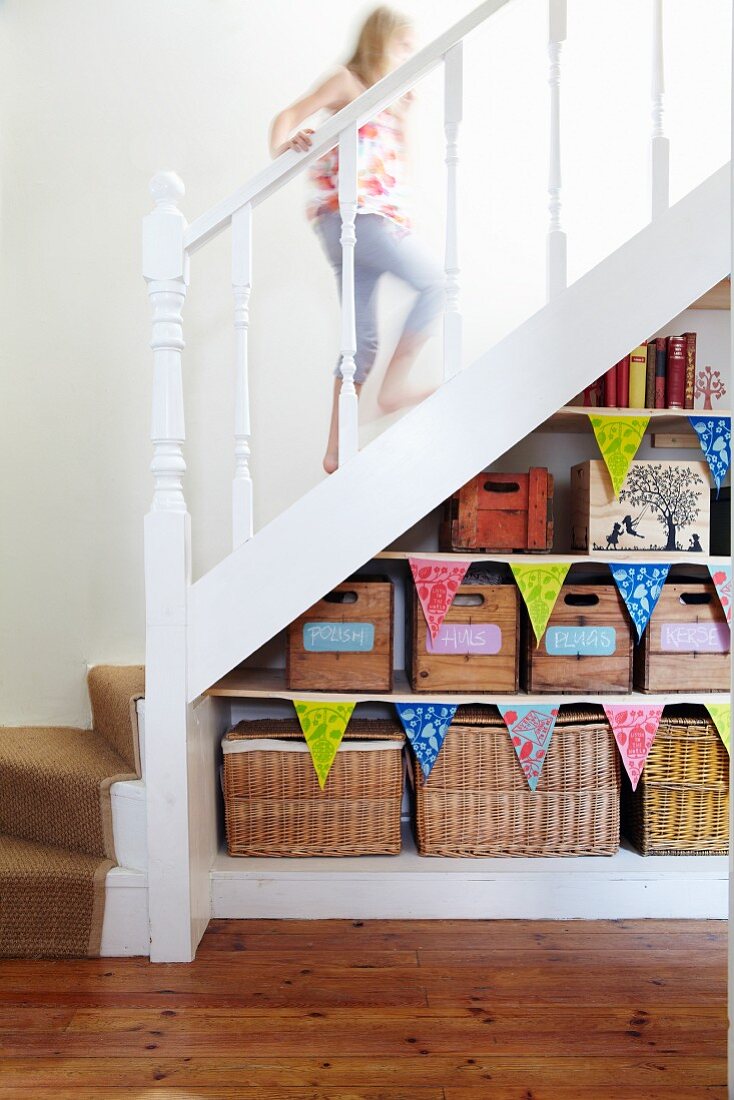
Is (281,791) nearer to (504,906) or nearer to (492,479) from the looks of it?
(504,906)

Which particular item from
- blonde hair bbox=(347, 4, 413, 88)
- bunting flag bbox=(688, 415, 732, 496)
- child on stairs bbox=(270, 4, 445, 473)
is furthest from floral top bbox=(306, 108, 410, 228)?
bunting flag bbox=(688, 415, 732, 496)

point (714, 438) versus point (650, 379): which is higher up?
point (650, 379)

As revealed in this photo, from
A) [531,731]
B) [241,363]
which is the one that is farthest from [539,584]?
[241,363]

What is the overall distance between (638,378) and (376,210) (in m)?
0.73

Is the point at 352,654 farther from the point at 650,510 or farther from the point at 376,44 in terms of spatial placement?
the point at 376,44

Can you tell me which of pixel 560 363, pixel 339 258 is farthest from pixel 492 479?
pixel 339 258

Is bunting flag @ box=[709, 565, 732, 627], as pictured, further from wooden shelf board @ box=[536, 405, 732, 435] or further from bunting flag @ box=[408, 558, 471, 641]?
bunting flag @ box=[408, 558, 471, 641]

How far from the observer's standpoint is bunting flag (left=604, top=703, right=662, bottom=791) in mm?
1994

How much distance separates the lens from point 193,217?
2500 mm

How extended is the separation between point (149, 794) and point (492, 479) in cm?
102

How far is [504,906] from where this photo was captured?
196 centimetres

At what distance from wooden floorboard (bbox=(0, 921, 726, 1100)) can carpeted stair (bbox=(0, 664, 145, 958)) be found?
7 cm

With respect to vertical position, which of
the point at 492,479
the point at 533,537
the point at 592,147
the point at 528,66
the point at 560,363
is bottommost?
the point at 533,537

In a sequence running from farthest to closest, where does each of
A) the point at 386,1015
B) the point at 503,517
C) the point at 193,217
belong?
the point at 193,217
the point at 503,517
the point at 386,1015
